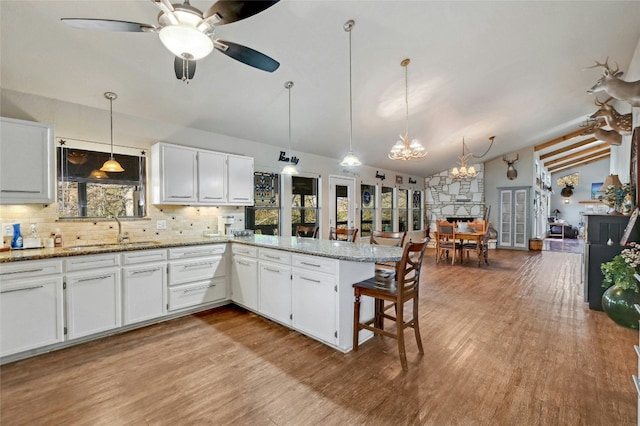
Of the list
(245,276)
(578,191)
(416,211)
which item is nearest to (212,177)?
(245,276)

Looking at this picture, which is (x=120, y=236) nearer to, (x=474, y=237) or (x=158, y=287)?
(x=158, y=287)

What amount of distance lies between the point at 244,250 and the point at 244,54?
232 cm

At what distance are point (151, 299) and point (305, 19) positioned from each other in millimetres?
3296

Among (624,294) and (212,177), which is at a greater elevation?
(212,177)

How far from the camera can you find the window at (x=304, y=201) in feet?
18.7

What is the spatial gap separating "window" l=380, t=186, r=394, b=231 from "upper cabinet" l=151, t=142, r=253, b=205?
471 cm

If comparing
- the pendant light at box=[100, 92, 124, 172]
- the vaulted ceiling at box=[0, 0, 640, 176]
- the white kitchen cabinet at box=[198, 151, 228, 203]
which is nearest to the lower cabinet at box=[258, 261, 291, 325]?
the white kitchen cabinet at box=[198, 151, 228, 203]

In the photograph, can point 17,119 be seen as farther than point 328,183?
No

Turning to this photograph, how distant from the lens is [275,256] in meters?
Answer: 3.25

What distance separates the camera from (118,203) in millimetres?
3709

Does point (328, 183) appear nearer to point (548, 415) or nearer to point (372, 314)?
point (372, 314)

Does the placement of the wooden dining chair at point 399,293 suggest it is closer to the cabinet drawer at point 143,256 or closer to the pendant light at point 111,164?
the cabinet drawer at point 143,256

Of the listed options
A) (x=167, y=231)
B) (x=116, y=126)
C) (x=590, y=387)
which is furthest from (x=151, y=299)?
(x=590, y=387)

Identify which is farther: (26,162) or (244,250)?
(244,250)
